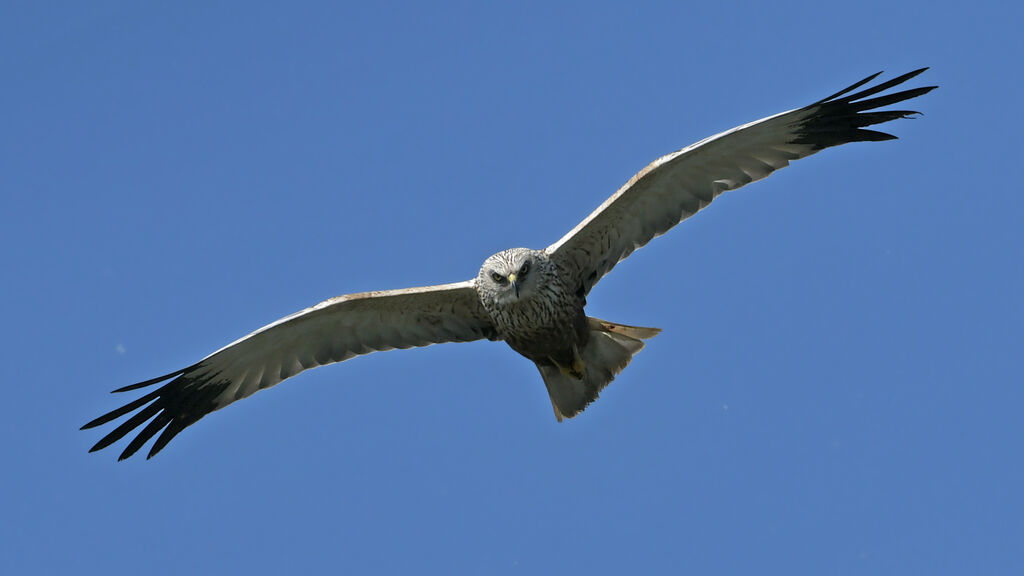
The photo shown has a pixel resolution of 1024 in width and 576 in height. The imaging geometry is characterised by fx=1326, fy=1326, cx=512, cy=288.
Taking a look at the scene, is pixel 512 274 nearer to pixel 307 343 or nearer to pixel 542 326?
pixel 542 326

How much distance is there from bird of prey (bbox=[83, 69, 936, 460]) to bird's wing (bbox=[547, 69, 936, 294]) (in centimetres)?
1

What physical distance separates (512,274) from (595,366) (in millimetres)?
1762

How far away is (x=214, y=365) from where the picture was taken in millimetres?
13117

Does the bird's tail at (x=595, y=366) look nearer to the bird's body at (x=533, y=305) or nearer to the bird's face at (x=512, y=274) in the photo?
the bird's body at (x=533, y=305)

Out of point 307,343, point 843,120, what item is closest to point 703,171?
point 843,120

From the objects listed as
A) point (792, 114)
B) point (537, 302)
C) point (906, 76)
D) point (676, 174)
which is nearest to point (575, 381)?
point (537, 302)

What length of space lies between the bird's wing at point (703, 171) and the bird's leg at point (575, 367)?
652mm

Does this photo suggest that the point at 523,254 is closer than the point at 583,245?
Yes

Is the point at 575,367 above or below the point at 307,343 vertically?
below

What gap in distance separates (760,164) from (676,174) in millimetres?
859

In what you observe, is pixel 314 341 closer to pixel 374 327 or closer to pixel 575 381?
pixel 374 327

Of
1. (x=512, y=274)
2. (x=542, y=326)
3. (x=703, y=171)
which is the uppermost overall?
(x=703, y=171)

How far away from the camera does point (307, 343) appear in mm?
13305

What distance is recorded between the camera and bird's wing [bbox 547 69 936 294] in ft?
40.3
